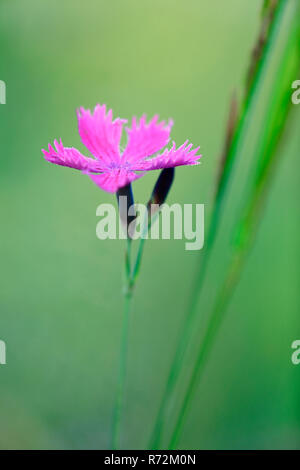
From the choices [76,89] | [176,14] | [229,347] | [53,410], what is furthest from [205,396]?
[176,14]

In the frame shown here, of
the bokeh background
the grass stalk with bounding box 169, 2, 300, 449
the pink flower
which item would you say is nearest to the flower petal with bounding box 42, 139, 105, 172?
the pink flower

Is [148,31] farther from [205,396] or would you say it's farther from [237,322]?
[205,396]

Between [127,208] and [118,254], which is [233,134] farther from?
[118,254]

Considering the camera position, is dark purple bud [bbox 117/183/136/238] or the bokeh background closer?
dark purple bud [bbox 117/183/136/238]

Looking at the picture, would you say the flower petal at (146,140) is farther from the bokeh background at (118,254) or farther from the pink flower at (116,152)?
the bokeh background at (118,254)

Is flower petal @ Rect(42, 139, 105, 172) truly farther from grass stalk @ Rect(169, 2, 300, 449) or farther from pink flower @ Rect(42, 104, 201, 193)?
grass stalk @ Rect(169, 2, 300, 449)

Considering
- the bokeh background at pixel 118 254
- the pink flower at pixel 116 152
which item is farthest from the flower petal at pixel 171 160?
the bokeh background at pixel 118 254
